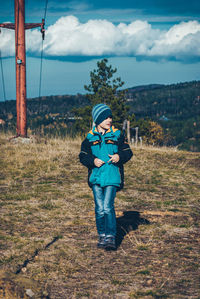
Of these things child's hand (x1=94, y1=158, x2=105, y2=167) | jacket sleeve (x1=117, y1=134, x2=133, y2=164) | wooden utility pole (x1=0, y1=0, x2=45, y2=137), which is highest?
wooden utility pole (x1=0, y1=0, x2=45, y2=137)

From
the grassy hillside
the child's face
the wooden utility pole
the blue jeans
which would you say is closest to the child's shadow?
the grassy hillside

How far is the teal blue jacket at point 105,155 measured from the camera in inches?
161

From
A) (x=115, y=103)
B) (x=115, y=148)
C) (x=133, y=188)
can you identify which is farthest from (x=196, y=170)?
(x=115, y=103)

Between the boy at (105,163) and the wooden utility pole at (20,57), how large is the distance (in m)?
8.91

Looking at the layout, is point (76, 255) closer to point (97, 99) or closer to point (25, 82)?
point (25, 82)

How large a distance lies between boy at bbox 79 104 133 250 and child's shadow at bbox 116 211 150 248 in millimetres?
568

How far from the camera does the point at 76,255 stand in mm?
4078

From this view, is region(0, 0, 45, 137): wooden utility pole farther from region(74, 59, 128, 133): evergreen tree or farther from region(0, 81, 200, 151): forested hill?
region(0, 81, 200, 151): forested hill

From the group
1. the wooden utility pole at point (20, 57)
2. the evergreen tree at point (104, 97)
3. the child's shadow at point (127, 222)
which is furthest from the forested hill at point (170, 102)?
the child's shadow at point (127, 222)

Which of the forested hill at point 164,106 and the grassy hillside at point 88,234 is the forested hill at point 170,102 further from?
the grassy hillside at point 88,234

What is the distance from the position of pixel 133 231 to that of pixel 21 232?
166cm

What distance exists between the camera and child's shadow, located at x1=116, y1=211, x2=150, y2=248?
4.86 metres

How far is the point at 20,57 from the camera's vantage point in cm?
1242

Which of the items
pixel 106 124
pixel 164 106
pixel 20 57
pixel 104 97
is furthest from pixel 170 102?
pixel 106 124
